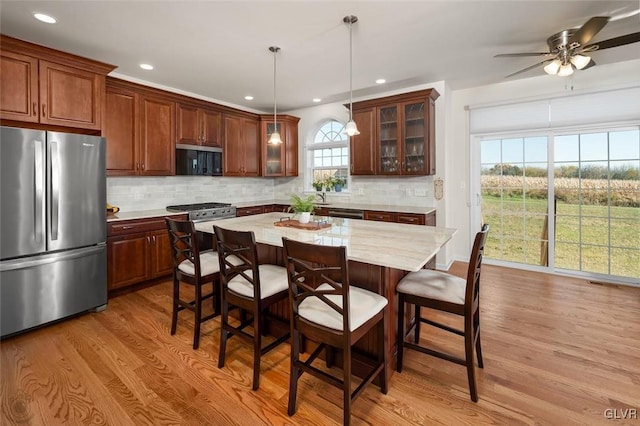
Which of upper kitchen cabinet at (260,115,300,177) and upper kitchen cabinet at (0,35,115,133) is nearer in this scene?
upper kitchen cabinet at (0,35,115,133)

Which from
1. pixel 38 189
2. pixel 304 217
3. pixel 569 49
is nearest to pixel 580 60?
pixel 569 49

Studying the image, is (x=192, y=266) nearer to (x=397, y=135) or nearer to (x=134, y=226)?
(x=134, y=226)

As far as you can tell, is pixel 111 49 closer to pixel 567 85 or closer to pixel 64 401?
pixel 64 401

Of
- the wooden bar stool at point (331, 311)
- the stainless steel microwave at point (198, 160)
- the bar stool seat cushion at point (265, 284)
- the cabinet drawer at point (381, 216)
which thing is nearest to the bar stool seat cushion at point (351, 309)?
the wooden bar stool at point (331, 311)

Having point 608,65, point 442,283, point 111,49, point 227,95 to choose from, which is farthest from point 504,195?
point 111,49

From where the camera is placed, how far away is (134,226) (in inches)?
139

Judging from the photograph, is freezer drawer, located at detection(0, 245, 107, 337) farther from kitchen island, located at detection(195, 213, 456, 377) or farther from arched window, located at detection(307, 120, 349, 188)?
arched window, located at detection(307, 120, 349, 188)

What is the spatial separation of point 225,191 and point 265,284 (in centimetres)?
373

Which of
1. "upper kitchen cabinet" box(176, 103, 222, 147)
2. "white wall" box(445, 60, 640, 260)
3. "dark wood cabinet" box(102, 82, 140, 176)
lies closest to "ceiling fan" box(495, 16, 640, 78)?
"white wall" box(445, 60, 640, 260)

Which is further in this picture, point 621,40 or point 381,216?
point 381,216

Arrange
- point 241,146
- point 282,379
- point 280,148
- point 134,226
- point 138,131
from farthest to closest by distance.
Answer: point 280,148 → point 241,146 → point 138,131 → point 134,226 → point 282,379

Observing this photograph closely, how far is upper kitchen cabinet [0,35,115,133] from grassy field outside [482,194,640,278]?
5.12 metres

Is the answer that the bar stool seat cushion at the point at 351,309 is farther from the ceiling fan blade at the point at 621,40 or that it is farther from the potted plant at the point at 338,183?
the potted plant at the point at 338,183

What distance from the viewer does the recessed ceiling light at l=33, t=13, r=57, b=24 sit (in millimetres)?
2494
